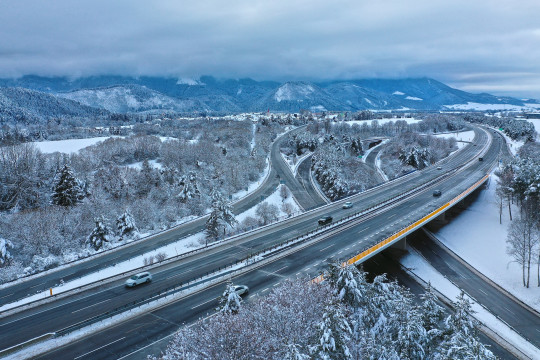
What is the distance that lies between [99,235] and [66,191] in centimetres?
2518

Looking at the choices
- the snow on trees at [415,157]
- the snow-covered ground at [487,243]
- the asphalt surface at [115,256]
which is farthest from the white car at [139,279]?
the snow on trees at [415,157]

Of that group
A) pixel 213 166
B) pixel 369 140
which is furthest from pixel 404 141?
pixel 213 166

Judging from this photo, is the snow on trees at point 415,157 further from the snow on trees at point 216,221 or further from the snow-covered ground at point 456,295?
the snow on trees at point 216,221

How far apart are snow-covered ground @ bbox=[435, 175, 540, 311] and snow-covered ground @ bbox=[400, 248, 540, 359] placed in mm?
2396

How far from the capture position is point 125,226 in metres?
61.2

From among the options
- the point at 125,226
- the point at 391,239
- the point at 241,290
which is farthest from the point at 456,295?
the point at 125,226

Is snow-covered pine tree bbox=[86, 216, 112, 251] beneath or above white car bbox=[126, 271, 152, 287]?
beneath

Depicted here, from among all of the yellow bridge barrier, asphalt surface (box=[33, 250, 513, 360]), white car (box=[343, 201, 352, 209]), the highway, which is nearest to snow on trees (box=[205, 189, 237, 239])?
the highway

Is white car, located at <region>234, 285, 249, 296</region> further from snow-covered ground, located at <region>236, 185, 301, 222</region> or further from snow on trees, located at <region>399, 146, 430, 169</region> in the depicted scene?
snow on trees, located at <region>399, 146, 430, 169</region>

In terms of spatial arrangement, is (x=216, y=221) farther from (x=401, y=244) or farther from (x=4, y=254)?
(x=401, y=244)

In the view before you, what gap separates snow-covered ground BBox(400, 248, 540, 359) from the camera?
37000mm

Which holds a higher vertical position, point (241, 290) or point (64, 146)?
point (64, 146)

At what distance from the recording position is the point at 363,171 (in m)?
112

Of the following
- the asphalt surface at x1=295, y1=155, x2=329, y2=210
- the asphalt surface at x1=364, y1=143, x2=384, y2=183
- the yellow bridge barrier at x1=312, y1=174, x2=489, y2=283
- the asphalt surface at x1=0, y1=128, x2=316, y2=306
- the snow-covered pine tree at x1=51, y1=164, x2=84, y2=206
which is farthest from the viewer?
the asphalt surface at x1=364, y1=143, x2=384, y2=183
